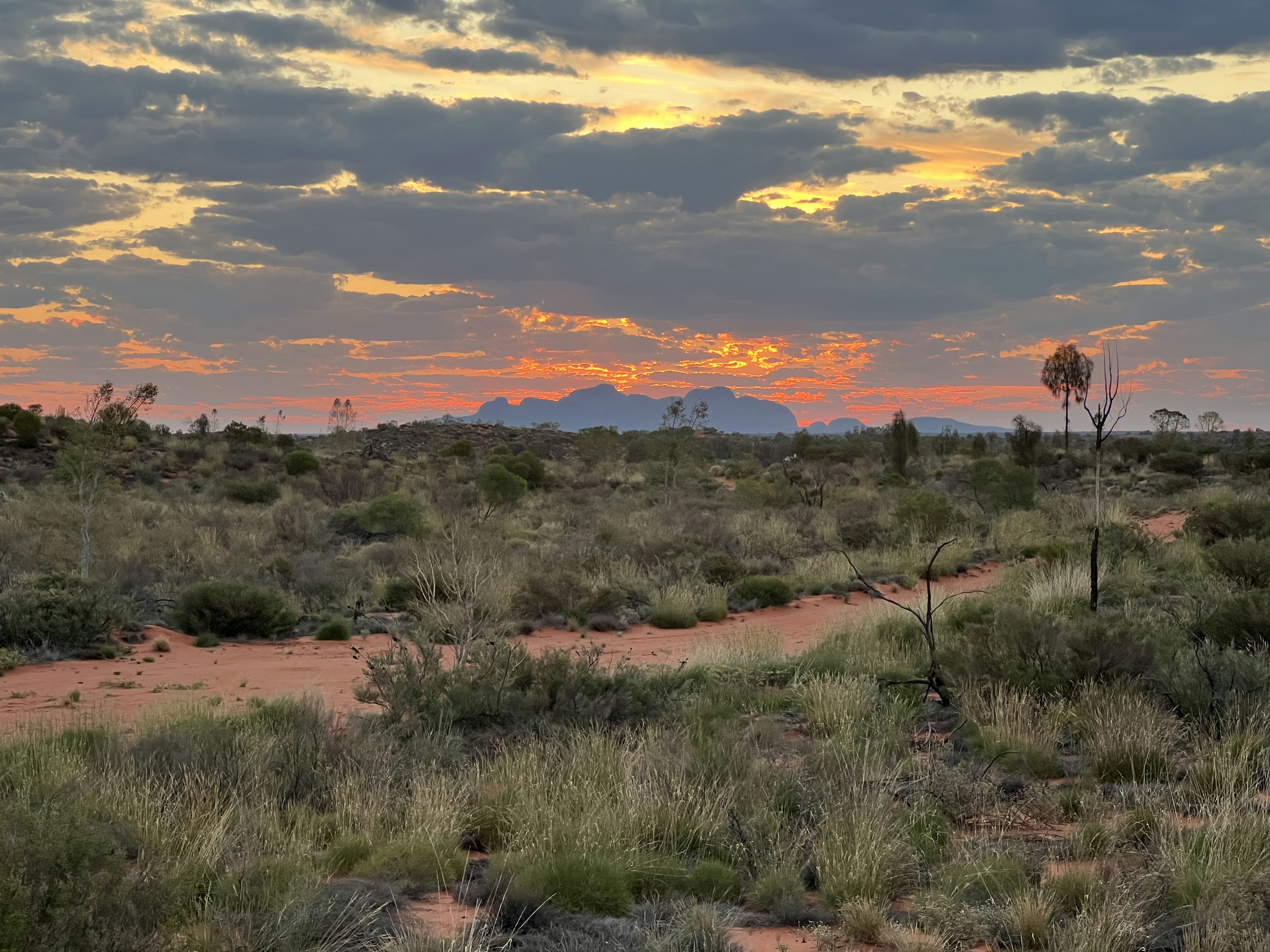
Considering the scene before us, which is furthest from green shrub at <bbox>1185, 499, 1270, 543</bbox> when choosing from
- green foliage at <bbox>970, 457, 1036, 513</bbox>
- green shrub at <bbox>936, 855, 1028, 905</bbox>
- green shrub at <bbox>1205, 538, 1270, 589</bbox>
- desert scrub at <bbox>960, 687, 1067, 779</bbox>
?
green shrub at <bbox>936, 855, 1028, 905</bbox>

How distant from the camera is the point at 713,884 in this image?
6.21 m

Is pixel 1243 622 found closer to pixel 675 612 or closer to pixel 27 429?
pixel 675 612

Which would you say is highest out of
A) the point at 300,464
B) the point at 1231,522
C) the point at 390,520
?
the point at 300,464

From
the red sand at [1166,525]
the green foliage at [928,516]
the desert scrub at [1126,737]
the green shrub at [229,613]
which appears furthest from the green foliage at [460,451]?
the desert scrub at [1126,737]

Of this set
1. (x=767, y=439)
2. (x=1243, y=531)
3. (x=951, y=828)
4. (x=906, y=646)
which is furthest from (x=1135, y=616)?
(x=767, y=439)

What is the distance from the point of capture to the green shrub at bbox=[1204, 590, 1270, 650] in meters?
11.4

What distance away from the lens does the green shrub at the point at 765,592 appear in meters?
20.8

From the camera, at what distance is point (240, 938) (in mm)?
4887

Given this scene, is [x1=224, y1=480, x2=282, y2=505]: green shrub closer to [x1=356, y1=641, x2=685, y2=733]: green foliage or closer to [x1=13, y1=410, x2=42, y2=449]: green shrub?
[x1=13, y1=410, x2=42, y2=449]: green shrub

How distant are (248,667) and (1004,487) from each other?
2623 centimetres

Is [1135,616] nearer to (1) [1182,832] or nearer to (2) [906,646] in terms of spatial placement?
(2) [906,646]

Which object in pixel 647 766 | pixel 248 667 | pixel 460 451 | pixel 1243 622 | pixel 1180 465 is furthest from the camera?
pixel 460 451

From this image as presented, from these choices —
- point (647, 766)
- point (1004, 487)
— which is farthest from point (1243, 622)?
point (1004, 487)

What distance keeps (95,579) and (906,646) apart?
1461 cm
